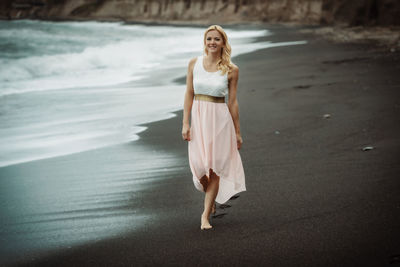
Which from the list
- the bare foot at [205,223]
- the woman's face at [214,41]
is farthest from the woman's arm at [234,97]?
the bare foot at [205,223]

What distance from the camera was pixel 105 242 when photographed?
4047 mm

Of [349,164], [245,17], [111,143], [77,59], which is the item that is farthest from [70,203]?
[245,17]

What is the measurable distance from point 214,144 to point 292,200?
102 centimetres

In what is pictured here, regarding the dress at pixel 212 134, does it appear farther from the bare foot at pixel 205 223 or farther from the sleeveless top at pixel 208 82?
the bare foot at pixel 205 223

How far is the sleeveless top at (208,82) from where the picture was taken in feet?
13.2

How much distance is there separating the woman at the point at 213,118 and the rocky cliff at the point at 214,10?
2818 centimetres

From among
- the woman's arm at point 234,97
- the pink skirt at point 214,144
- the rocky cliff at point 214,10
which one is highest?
the woman's arm at point 234,97

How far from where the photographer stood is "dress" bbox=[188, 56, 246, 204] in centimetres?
405

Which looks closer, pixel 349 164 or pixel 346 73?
pixel 349 164

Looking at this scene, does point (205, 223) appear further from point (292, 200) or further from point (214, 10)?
point (214, 10)

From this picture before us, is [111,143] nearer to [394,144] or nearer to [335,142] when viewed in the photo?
[335,142]

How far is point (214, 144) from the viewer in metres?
4.06

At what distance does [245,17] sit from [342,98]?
54.4 meters

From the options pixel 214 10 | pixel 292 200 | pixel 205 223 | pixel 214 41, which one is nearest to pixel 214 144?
pixel 205 223
